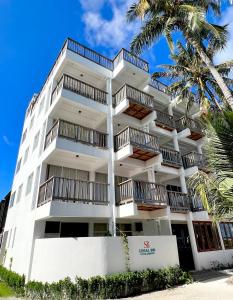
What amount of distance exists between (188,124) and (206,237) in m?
10.3

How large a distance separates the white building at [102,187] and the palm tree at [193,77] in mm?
2455

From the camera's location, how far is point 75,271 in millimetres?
9367

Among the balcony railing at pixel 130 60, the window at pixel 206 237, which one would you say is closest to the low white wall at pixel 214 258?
the window at pixel 206 237

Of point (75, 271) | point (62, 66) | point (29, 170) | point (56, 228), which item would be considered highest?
point (62, 66)

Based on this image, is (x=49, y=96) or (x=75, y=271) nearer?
(x=75, y=271)

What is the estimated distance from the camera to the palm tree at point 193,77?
1620cm

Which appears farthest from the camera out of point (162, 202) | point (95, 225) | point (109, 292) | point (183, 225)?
point (183, 225)

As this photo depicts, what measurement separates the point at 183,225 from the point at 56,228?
37.1 feet

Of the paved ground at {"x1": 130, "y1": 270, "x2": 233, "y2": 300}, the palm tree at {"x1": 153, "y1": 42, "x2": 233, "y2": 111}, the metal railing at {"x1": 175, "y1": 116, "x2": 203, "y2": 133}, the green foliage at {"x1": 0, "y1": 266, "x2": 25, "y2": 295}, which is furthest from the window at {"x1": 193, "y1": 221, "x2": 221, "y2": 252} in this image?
the green foliage at {"x1": 0, "y1": 266, "x2": 25, "y2": 295}

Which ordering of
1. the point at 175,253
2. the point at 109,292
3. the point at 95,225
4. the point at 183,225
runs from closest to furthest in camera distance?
the point at 109,292
the point at 175,253
the point at 95,225
the point at 183,225

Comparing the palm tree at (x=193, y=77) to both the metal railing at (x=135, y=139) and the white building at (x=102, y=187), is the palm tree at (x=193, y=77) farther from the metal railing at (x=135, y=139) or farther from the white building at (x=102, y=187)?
the metal railing at (x=135, y=139)

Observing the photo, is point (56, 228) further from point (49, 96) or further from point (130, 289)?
point (49, 96)

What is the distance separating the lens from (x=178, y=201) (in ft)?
50.0

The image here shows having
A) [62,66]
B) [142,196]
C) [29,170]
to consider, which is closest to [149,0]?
[62,66]
